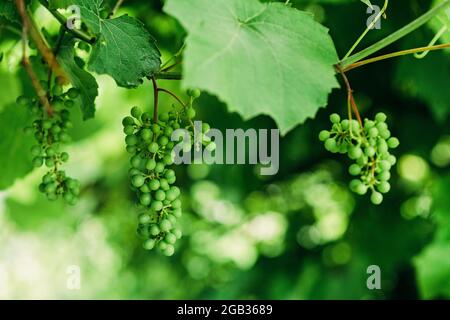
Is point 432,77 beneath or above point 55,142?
above

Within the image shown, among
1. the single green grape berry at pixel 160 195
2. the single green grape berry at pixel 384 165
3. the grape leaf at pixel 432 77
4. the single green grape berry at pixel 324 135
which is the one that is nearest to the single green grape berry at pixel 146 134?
the single green grape berry at pixel 160 195

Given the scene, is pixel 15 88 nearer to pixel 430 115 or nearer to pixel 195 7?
pixel 195 7

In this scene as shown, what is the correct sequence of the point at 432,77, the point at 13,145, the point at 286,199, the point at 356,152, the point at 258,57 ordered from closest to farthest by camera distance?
the point at 258,57
the point at 356,152
the point at 13,145
the point at 432,77
the point at 286,199

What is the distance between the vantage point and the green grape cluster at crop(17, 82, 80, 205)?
4.48ft

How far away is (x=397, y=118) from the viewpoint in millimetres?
3053

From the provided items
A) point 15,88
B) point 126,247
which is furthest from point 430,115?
point 126,247

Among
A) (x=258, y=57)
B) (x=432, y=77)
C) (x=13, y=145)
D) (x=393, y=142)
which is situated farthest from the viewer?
(x=432, y=77)

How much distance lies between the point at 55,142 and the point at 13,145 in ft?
1.14

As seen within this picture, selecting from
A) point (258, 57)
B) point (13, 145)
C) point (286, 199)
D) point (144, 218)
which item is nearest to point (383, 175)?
point (258, 57)

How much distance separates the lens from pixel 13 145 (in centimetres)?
168

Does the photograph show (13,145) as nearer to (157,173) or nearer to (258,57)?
(157,173)

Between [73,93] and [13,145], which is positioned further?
[13,145]

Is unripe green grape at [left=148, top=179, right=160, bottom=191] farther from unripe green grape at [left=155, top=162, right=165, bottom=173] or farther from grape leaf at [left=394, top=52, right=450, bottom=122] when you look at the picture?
grape leaf at [left=394, top=52, right=450, bottom=122]

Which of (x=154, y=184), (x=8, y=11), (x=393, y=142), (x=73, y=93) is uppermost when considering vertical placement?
(x=8, y=11)
